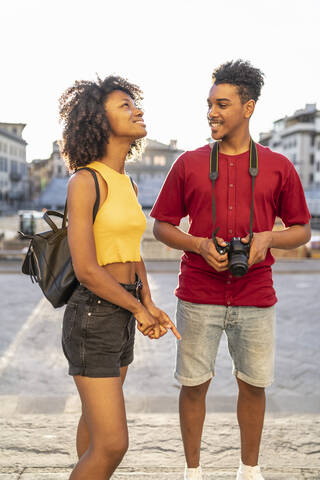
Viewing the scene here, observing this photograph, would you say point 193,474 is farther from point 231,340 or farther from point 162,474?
point 231,340

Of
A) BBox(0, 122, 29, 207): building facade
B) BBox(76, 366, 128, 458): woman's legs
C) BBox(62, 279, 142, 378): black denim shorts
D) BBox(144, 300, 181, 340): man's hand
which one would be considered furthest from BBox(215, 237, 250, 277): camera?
BBox(0, 122, 29, 207): building facade

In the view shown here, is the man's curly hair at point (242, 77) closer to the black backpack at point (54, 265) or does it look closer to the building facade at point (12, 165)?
the black backpack at point (54, 265)

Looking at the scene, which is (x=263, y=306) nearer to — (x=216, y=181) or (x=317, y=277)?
(x=216, y=181)

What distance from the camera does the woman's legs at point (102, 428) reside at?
5.91ft

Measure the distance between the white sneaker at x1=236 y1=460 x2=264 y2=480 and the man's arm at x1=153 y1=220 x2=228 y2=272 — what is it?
107 cm

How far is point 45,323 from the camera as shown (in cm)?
736

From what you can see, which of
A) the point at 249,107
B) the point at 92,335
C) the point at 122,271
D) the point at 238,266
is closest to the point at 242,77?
the point at 249,107

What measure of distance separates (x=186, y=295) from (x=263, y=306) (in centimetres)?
37

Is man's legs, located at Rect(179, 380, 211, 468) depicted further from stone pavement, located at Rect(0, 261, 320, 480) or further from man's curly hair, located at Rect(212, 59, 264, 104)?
man's curly hair, located at Rect(212, 59, 264, 104)

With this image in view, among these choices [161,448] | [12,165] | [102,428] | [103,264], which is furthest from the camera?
[12,165]

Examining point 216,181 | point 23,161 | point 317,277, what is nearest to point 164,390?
point 216,181

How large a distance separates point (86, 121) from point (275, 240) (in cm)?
103

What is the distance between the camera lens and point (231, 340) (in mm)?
2428

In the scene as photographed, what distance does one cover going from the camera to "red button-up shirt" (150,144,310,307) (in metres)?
2.33
